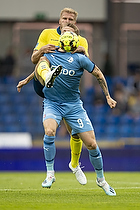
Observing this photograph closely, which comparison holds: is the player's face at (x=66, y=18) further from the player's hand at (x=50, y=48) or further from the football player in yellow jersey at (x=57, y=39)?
the player's hand at (x=50, y=48)

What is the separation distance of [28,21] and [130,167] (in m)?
8.81

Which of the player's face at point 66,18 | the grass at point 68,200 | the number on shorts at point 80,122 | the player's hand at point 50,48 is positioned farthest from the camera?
the player's face at point 66,18

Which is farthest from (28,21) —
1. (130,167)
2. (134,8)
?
(130,167)

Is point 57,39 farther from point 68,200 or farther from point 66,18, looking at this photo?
point 68,200

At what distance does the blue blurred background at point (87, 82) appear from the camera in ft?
44.5

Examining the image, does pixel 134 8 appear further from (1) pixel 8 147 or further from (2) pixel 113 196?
(2) pixel 113 196

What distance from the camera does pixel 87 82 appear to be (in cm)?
1872

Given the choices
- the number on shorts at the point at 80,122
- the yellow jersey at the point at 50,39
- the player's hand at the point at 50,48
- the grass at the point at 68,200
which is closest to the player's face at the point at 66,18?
the yellow jersey at the point at 50,39

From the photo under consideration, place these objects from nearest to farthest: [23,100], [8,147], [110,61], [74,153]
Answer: [74,153]
[8,147]
[23,100]
[110,61]

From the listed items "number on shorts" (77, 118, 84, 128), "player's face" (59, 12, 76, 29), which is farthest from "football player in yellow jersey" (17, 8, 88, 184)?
"number on shorts" (77, 118, 84, 128)

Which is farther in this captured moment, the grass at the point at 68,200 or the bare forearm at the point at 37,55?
the bare forearm at the point at 37,55

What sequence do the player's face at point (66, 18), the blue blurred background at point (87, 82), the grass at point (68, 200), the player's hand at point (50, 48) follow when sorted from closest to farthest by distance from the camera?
1. the grass at point (68, 200)
2. the player's hand at point (50, 48)
3. the player's face at point (66, 18)
4. the blue blurred background at point (87, 82)

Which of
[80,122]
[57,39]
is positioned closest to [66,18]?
[57,39]

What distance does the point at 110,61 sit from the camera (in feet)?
62.5
